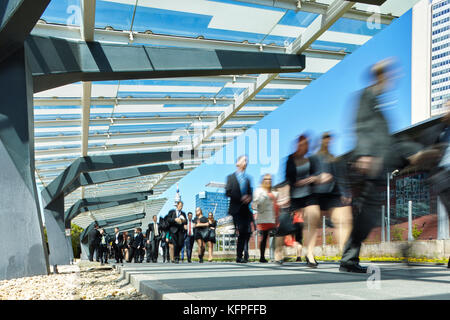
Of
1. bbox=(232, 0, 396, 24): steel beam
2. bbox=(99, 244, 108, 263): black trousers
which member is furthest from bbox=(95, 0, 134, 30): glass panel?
bbox=(99, 244, 108, 263): black trousers

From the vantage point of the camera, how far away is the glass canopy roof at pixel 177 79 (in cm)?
941

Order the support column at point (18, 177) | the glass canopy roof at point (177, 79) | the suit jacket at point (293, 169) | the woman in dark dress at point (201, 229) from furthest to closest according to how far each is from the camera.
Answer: the woman in dark dress at point (201, 229) → the glass canopy roof at point (177, 79) → the support column at point (18, 177) → the suit jacket at point (293, 169)

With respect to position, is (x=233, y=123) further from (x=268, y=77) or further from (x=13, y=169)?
(x=13, y=169)

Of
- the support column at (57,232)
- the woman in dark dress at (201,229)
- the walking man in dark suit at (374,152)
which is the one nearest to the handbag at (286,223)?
the walking man in dark suit at (374,152)

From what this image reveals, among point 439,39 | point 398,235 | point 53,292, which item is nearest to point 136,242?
point 53,292

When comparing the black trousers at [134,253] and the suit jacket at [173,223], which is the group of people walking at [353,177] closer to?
the suit jacket at [173,223]

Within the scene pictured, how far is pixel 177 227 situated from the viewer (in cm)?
1145

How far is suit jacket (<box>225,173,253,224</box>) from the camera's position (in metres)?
7.46

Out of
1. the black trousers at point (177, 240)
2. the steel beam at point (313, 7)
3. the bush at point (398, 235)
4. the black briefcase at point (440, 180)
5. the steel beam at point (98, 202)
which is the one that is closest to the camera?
the bush at point (398, 235)

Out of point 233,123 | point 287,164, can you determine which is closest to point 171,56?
point 287,164

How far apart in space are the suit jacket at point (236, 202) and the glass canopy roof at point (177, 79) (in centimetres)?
419

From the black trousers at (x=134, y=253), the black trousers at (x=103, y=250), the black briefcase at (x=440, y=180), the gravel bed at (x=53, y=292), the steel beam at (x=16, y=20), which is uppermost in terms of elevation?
the steel beam at (x=16, y=20)
